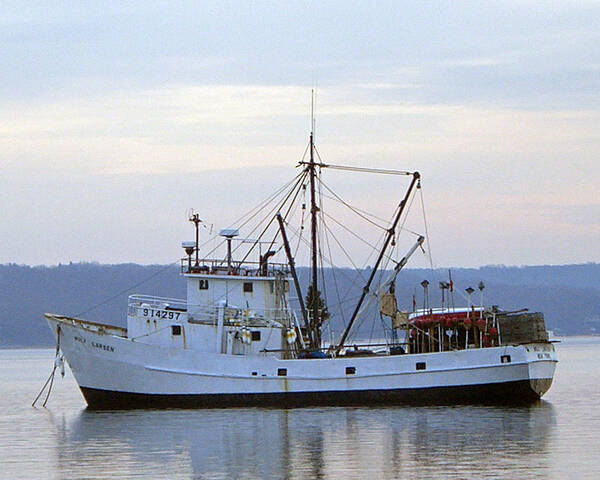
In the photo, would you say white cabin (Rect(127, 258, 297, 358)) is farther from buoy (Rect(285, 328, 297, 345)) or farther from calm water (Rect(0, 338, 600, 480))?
calm water (Rect(0, 338, 600, 480))

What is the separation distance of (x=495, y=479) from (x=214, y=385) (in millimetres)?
20068

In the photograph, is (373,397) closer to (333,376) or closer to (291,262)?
(333,376)

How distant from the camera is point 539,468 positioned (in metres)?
32.5

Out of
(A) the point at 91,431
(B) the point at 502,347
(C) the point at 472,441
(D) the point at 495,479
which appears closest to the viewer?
(D) the point at 495,479

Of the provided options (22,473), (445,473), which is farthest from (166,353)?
(445,473)

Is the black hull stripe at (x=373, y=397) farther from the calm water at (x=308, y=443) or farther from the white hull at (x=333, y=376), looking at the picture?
the calm water at (x=308, y=443)

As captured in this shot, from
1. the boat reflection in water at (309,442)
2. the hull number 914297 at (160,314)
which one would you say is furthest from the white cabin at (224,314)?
the boat reflection in water at (309,442)

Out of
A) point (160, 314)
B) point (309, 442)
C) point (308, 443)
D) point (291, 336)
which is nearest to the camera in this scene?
point (308, 443)

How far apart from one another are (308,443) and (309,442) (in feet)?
0.83

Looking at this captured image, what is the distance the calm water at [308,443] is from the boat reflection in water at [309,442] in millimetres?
31

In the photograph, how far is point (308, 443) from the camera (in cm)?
3853

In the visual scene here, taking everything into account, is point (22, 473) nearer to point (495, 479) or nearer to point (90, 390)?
point (495, 479)

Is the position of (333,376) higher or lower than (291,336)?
lower

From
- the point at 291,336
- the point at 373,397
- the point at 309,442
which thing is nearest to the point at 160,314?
the point at 291,336
